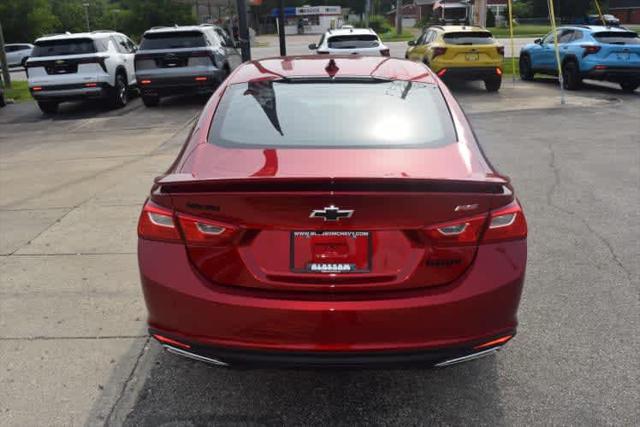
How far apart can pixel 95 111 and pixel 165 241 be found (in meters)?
14.1

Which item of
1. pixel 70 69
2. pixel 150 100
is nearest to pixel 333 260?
pixel 70 69

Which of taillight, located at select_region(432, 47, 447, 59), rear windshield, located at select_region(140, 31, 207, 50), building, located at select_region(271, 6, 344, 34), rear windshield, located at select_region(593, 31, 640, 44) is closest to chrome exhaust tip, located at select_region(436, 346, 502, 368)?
rear windshield, located at select_region(140, 31, 207, 50)

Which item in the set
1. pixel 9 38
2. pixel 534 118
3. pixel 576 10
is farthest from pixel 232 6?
pixel 534 118

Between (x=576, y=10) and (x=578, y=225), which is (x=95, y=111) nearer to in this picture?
(x=578, y=225)

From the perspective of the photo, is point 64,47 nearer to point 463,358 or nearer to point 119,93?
point 119,93

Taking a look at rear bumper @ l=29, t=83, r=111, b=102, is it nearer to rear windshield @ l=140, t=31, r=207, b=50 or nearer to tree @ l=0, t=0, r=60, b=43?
rear windshield @ l=140, t=31, r=207, b=50

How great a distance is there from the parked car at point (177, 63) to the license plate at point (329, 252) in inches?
500

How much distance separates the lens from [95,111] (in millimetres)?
15641

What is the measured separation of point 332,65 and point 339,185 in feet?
5.31

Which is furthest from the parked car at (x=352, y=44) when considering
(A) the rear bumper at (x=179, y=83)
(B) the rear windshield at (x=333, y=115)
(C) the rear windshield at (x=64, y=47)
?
(B) the rear windshield at (x=333, y=115)

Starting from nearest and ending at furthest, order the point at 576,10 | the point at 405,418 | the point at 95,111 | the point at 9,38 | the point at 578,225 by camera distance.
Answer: the point at 405,418
the point at 578,225
the point at 95,111
the point at 9,38
the point at 576,10

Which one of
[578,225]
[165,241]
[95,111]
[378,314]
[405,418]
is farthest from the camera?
[95,111]

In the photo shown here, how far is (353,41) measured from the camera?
1650 centimetres

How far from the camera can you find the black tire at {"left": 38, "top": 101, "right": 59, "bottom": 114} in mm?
15259
